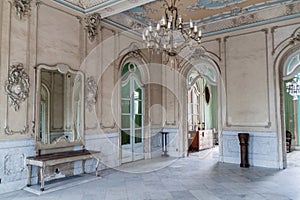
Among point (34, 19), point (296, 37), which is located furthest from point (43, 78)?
point (296, 37)

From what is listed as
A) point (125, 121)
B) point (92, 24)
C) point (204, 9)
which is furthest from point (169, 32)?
point (125, 121)

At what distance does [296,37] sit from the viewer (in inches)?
231

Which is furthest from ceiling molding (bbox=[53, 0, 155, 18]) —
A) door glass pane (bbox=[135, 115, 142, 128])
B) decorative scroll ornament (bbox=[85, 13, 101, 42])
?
door glass pane (bbox=[135, 115, 142, 128])

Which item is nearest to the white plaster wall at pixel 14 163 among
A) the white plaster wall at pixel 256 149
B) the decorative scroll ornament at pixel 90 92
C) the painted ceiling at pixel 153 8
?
the decorative scroll ornament at pixel 90 92

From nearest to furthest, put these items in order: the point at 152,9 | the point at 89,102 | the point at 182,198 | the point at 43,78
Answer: the point at 182,198 → the point at 43,78 → the point at 89,102 → the point at 152,9

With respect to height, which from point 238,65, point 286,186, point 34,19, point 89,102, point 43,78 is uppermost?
point 34,19

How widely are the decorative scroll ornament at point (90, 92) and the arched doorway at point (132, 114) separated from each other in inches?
44.3

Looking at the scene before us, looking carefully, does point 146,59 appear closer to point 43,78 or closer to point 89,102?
point 89,102

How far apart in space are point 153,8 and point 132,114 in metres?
2.92

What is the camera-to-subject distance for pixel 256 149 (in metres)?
6.27

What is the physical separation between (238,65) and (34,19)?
506cm

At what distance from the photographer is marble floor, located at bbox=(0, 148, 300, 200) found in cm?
390

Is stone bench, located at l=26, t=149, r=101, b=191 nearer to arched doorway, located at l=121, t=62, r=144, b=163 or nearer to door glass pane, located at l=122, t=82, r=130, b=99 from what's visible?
arched doorway, located at l=121, t=62, r=144, b=163

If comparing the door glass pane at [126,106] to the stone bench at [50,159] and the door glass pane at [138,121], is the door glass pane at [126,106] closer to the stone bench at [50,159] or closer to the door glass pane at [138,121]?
the door glass pane at [138,121]
